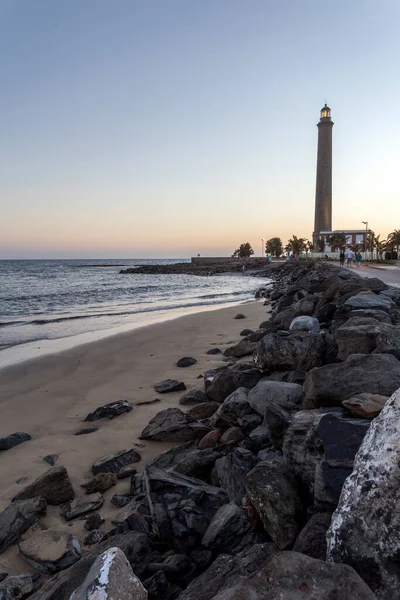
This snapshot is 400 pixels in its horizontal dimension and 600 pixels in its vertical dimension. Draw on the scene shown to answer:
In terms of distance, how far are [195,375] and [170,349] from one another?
3.21 metres

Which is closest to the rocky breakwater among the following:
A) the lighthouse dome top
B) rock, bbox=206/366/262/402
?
rock, bbox=206/366/262/402

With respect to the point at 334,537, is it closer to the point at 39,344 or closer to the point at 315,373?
the point at 315,373

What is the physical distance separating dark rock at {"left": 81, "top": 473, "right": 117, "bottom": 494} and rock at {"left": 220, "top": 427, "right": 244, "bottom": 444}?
1.26m

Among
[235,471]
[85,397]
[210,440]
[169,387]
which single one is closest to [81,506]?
[210,440]

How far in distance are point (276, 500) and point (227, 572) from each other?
0.58 metres

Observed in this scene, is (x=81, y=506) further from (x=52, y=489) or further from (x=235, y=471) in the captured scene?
(x=235, y=471)

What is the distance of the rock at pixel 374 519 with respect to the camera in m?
2.00

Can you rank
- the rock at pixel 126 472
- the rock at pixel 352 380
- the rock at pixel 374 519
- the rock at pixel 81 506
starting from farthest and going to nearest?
the rock at pixel 126 472 → the rock at pixel 81 506 → the rock at pixel 352 380 → the rock at pixel 374 519

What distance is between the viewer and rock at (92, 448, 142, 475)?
4934 mm

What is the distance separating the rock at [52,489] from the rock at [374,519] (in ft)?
10.3

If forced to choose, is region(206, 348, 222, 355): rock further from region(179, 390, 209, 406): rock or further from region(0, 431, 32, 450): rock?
region(0, 431, 32, 450): rock

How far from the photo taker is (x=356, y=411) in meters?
3.10

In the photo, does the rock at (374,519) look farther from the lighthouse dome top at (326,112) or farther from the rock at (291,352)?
the lighthouse dome top at (326,112)

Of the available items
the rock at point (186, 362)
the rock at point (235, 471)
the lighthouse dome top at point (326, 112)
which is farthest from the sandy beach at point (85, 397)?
the lighthouse dome top at point (326, 112)
